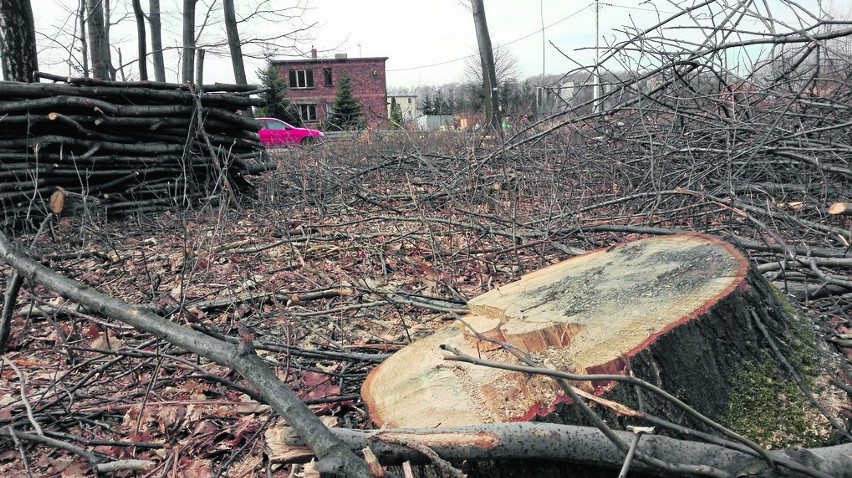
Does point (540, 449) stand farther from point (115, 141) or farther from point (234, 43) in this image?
point (234, 43)

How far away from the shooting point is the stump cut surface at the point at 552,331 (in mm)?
1502

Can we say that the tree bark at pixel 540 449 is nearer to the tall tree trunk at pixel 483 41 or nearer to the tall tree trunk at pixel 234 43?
the tall tree trunk at pixel 483 41

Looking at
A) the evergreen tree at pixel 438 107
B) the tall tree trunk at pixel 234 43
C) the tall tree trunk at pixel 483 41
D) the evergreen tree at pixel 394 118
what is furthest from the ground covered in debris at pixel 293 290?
the evergreen tree at pixel 438 107

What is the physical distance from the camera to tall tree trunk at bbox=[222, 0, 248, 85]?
52.2 ft

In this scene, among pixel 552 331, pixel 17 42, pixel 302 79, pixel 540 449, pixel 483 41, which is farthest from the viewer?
pixel 302 79

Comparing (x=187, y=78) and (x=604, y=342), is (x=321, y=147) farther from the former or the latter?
(x=604, y=342)

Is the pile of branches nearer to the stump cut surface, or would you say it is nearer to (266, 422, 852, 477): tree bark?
the stump cut surface

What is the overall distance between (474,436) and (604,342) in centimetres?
53

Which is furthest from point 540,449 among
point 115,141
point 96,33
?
point 96,33

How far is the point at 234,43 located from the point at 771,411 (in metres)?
16.4

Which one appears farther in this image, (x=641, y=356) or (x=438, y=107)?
(x=438, y=107)

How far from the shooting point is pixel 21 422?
227 cm

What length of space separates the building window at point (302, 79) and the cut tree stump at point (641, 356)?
39.7 m

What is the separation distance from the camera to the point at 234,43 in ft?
52.0
